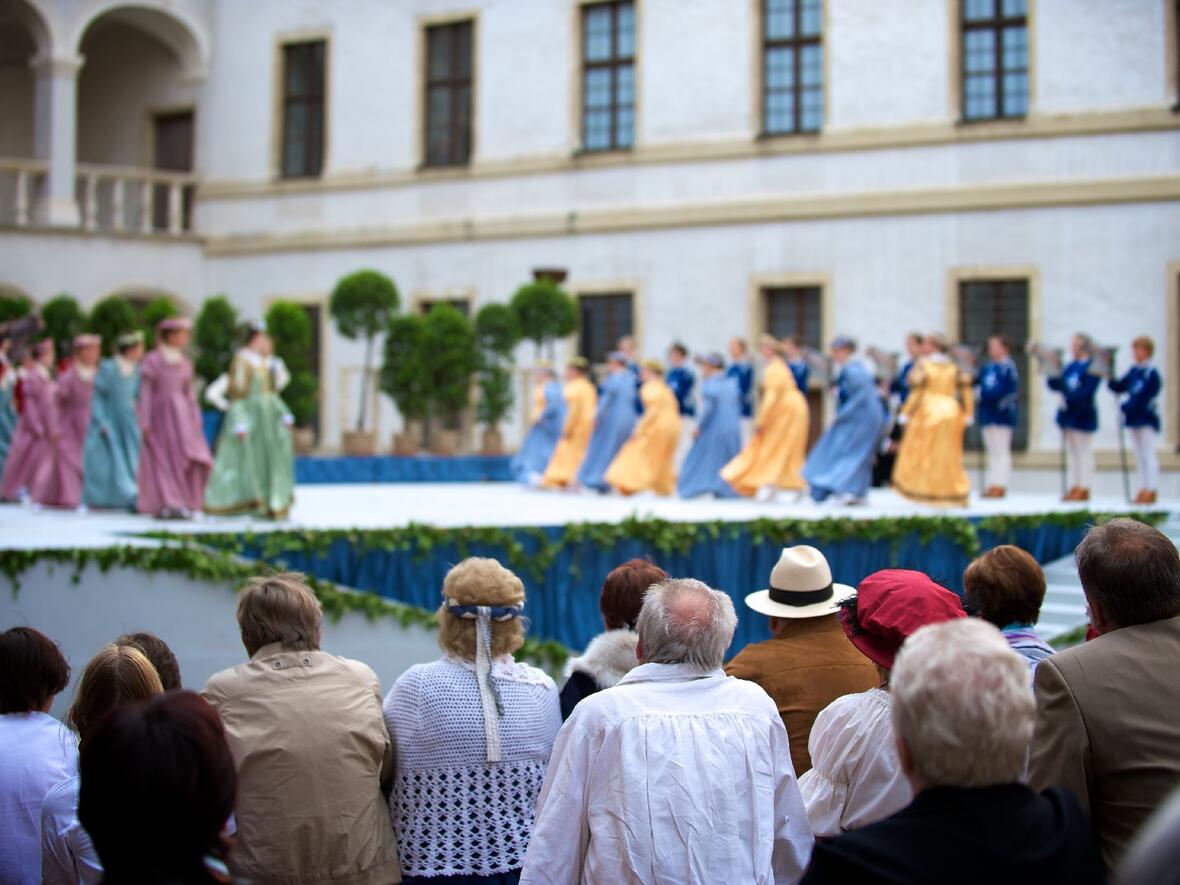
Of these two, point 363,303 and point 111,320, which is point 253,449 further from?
point 363,303

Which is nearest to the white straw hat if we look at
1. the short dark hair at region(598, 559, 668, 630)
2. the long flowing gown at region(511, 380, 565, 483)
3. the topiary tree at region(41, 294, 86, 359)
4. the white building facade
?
the short dark hair at region(598, 559, 668, 630)

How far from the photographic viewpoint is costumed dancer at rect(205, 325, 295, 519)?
10.8 meters

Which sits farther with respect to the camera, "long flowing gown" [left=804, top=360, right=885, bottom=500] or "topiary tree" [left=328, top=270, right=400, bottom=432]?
"topiary tree" [left=328, top=270, right=400, bottom=432]

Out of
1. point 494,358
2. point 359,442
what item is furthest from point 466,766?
point 359,442

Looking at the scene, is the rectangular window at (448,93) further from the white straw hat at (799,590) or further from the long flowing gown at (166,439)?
the white straw hat at (799,590)

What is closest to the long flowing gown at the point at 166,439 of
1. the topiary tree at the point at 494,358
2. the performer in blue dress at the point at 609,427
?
the performer in blue dress at the point at 609,427

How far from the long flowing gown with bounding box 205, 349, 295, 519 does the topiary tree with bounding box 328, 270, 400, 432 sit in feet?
30.8

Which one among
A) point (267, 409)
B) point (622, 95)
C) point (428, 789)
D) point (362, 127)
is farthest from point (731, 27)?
point (428, 789)

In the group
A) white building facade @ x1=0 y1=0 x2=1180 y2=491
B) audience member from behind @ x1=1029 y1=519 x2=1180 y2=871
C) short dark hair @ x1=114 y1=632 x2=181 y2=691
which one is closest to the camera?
audience member from behind @ x1=1029 y1=519 x2=1180 y2=871

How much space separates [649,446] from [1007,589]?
1215 centimetres

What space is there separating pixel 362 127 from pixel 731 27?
6670 mm

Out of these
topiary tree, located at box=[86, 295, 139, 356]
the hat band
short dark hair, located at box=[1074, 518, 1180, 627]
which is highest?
topiary tree, located at box=[86, 295, 139, 356]

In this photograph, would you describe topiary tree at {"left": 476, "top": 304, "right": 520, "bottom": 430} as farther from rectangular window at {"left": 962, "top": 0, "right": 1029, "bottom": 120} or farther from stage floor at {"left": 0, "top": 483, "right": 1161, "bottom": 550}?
rectangular window at {"left": 962, "top": 0, "right": 1029, "bottom": 120}

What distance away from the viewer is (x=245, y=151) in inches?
953
